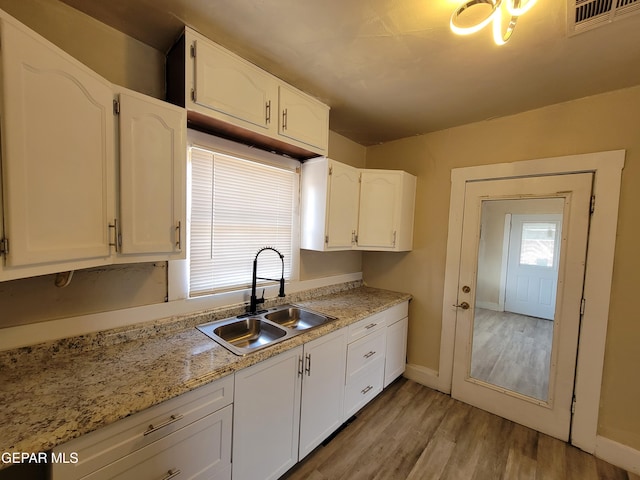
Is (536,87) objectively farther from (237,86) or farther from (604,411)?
(604,411)

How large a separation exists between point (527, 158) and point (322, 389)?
233cm

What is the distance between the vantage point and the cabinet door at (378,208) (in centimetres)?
242

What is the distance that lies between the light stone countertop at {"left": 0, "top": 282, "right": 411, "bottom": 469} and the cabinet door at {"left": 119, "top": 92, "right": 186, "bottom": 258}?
50cm

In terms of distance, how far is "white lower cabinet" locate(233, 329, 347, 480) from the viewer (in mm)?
1293

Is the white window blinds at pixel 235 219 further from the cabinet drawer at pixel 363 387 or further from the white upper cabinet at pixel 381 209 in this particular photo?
the cabinet drawer at pixel 363 387

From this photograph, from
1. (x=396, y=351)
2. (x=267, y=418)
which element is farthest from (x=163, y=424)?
(x=396, y=351)

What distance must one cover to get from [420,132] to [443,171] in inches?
17.8

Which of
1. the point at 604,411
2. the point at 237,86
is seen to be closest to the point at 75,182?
the point at 237,86

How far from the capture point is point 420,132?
2557 mm

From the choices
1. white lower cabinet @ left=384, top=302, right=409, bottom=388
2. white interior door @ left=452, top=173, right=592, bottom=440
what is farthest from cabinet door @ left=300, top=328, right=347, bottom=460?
white interior door @ left=452, top=173, right=592, bottom=440

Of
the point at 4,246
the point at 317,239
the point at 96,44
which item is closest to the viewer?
the point at 4,246

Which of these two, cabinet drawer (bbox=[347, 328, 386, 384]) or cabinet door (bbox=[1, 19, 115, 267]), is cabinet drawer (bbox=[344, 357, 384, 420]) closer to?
cabinet drawer (bbox=[347, 328, 386, 384])

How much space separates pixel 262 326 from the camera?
1.82 metres

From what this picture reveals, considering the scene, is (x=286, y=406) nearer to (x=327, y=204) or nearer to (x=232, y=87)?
(x=327, y=204)
